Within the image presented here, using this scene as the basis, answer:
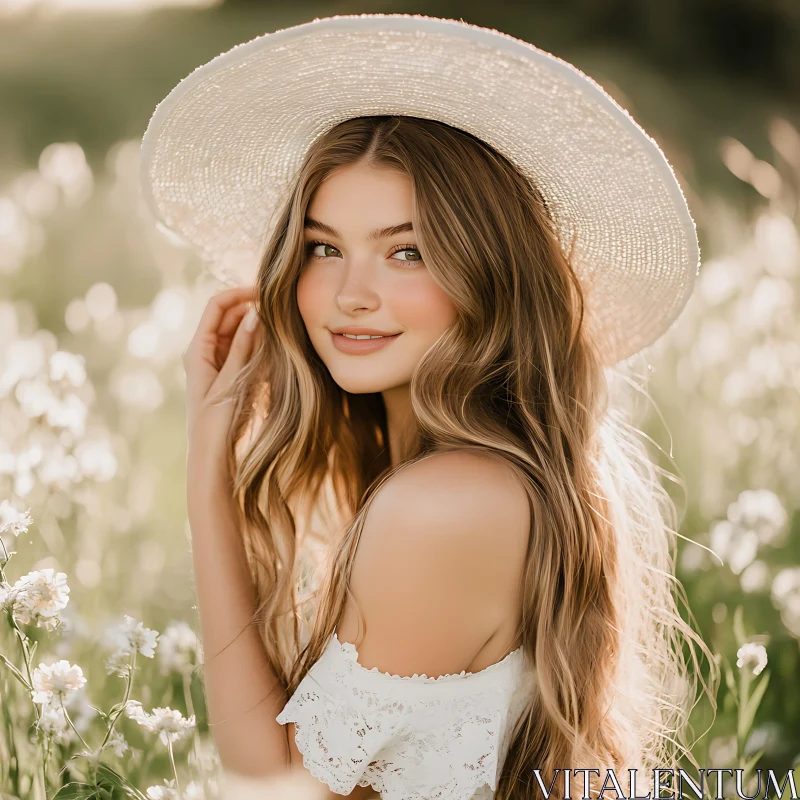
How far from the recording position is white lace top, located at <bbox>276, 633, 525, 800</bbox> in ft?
5.98

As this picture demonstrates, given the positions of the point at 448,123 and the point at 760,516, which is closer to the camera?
the point at 448,123

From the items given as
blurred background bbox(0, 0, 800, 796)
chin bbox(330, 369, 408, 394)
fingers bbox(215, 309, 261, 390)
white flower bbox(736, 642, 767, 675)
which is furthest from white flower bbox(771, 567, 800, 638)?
fingers bbox(215, 309, 261, 390)

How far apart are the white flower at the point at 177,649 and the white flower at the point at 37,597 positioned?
0.32m

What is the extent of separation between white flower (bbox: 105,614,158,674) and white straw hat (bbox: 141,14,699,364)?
1.00 meters

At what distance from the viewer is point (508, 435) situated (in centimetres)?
204

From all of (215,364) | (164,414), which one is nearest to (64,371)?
(215,364)

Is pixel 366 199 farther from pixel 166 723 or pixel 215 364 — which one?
pixel 166 723

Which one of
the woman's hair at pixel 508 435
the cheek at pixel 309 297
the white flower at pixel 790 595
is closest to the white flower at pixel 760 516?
the white flower at pixel 790 595

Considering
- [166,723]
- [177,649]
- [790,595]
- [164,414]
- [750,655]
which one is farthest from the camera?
[164,414]

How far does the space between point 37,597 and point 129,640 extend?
0.20m

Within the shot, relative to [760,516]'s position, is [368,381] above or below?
above

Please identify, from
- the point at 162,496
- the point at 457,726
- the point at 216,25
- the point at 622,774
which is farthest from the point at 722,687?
the point at 216,25

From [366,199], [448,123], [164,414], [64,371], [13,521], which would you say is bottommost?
[13,521]

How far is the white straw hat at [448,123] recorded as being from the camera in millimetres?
1808
